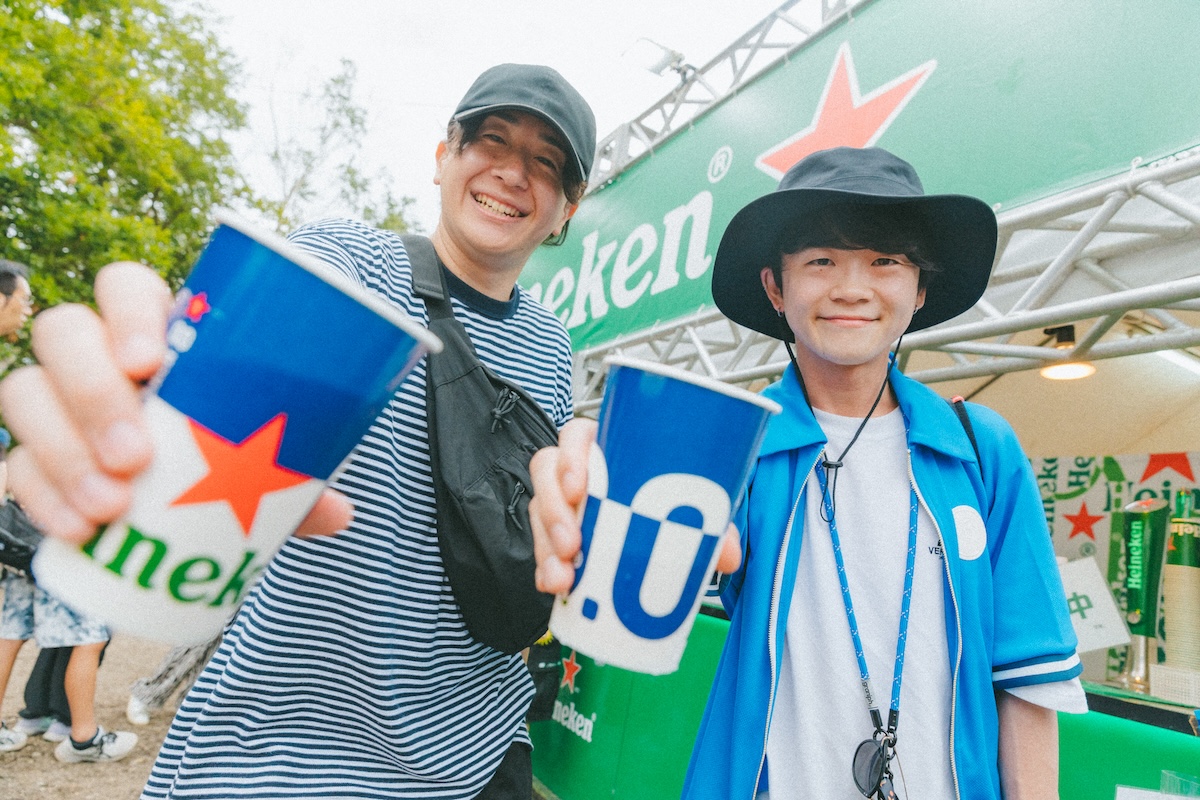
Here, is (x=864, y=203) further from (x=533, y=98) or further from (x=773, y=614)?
(x=773, y=614)

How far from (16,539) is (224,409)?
409cm

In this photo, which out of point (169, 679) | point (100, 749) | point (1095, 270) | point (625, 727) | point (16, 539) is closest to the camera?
point (1095, 270)

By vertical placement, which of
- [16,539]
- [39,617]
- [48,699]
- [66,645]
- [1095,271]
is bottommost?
[48,699]

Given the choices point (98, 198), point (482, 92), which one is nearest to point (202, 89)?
point (98, 198)

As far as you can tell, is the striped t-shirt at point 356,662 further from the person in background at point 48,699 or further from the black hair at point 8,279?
the person in background at point 48,699

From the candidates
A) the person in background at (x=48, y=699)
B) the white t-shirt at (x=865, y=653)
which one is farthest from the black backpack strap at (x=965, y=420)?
the person in background at (x=48, y=699)

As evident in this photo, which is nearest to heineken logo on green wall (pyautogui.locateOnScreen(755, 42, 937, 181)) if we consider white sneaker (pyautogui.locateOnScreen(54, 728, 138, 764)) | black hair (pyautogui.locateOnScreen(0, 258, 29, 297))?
black hair (pyautogui.locateOnScreen(0, 258, 29, 297))

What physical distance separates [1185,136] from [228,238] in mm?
2600

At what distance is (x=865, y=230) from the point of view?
1222mm

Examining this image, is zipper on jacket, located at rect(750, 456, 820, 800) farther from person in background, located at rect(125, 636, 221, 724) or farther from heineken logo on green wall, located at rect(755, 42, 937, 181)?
person in background, located at rect(125, 636, 221, 724)

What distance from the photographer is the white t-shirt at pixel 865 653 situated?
1.05 m

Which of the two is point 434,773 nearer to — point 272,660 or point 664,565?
point 272,660

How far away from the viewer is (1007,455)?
1170 mm

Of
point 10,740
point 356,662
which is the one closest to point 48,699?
point 10,740
